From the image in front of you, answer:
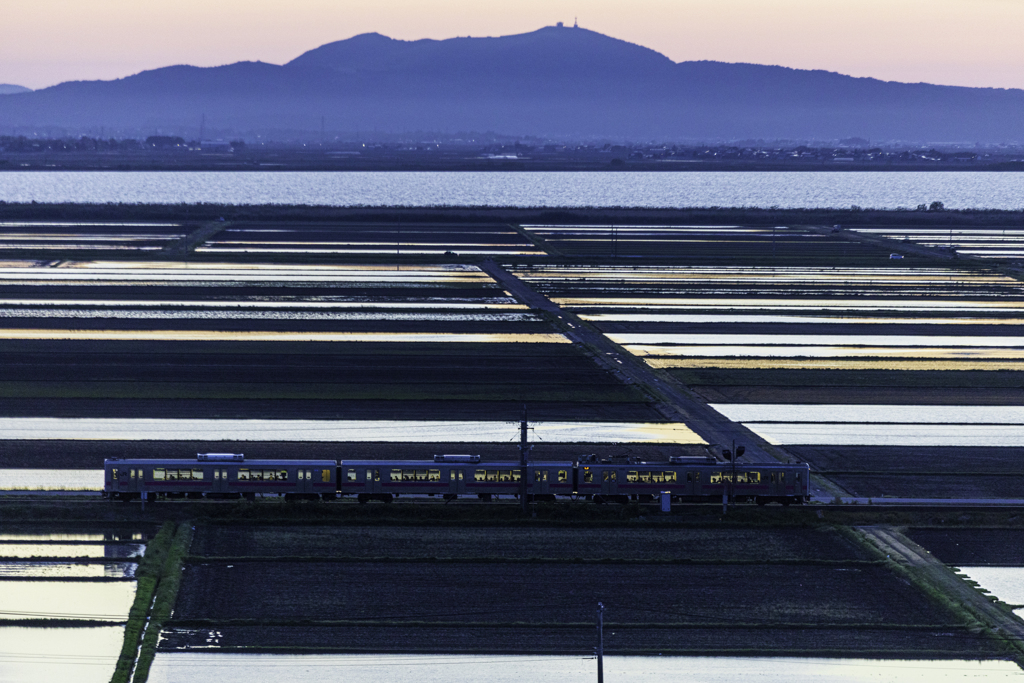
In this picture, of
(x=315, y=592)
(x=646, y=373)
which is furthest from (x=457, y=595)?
(x=646, y=373)

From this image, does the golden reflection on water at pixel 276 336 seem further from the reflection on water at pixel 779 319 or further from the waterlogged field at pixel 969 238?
the waterlogged field at pixel 969 238

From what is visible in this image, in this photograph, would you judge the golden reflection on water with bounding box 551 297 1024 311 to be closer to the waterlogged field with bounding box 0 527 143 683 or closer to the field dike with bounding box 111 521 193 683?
the field dike with bounding box 111 521 193 683

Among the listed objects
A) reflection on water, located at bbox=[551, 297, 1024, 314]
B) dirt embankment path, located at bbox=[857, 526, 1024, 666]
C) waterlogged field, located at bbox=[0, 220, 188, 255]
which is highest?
waterlogged field, located at bbox=[0, 220, 188, 255]

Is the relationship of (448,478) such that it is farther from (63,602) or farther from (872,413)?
(872,413)

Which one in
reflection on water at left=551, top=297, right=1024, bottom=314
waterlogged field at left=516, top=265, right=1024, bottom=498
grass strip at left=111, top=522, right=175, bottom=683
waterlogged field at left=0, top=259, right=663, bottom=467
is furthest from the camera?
reflection on water at left=551, top=297, right=1024, bottom=314

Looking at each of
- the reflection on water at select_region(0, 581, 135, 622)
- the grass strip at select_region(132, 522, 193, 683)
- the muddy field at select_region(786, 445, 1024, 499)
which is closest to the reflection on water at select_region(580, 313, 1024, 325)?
the muddy field at select_region(786, 445, 1024, 499)

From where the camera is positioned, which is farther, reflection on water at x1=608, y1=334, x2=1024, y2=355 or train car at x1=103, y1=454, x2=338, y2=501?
reflection on water at x1=608, y1=334, x2=1024, y2=355
